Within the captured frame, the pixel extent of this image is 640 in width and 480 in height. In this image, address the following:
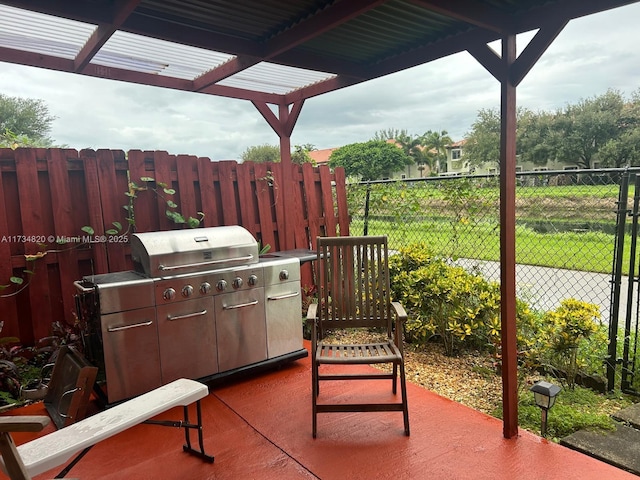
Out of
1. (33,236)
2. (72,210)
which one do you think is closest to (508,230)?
(72,210)

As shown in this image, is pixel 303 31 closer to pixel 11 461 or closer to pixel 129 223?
pixel 129 223

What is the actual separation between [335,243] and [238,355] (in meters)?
1.24

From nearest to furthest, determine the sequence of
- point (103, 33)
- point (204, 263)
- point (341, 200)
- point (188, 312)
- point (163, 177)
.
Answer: point (103, 33), point (188, 312), point (204, 263), point (163, 177), point (341, 200)

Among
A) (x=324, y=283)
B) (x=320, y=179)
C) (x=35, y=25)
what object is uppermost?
(x=35, y=25)

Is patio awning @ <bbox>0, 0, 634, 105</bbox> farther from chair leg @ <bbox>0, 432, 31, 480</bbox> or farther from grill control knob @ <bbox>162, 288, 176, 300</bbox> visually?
chair leg @ <bbox>0, 432, 31, 480</bbox>

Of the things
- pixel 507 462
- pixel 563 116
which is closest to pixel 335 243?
pixel 507 462

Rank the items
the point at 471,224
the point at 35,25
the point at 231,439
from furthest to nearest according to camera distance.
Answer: the point at 471,224 → the point at 35,25 → the point at 231,439

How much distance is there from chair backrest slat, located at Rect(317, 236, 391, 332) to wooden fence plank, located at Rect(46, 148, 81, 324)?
2216mm

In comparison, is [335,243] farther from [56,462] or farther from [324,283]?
[56,462]

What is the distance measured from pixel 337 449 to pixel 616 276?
→ 2527 millimetres

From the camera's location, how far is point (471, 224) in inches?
178

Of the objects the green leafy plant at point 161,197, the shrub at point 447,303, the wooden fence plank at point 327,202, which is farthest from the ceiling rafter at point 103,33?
the shrub at point 447,303

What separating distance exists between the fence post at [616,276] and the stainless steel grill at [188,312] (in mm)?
2574

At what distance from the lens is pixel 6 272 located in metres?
3.38
